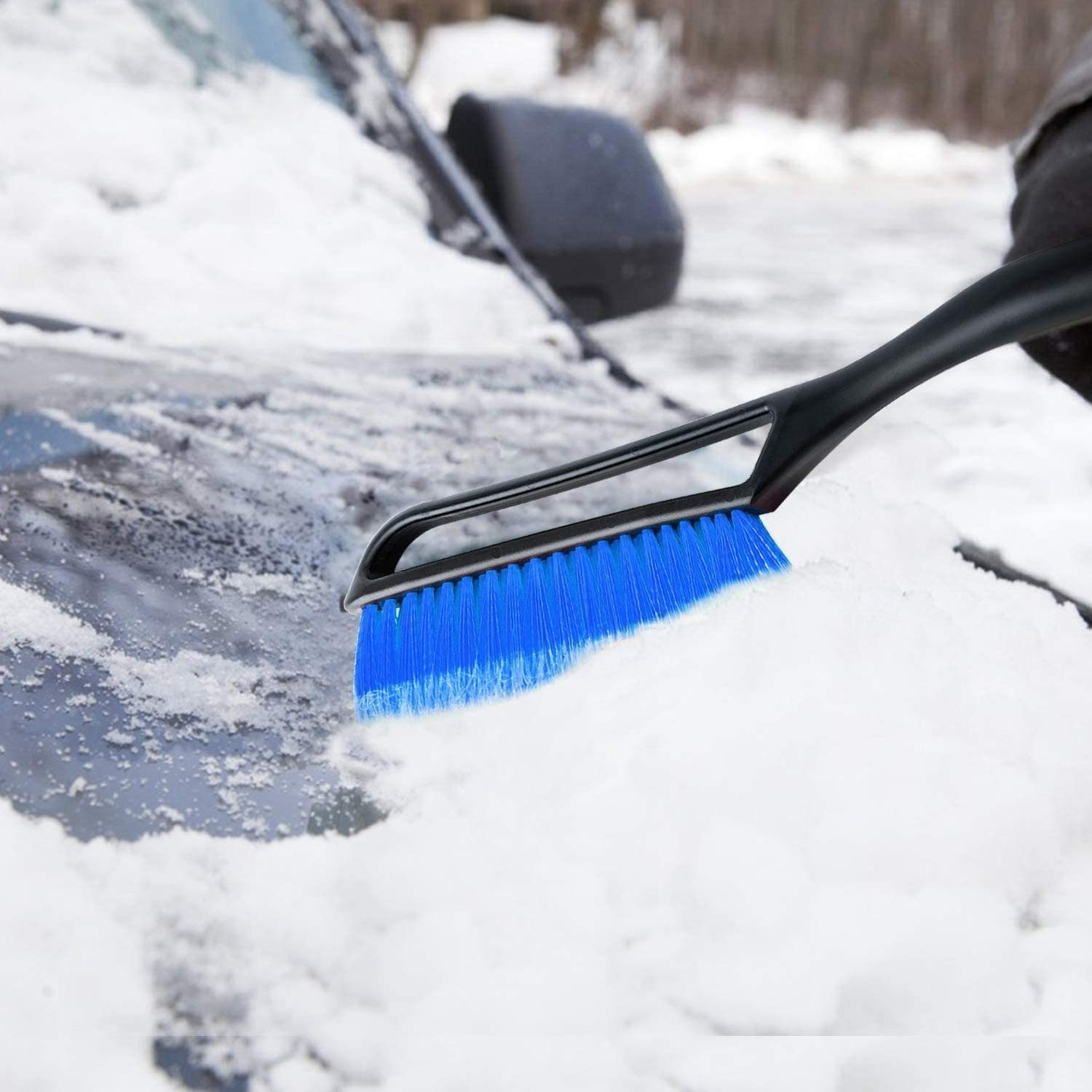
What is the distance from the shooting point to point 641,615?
78 centimetres

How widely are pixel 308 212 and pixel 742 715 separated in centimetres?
122

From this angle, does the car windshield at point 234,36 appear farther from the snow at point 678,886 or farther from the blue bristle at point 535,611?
the snow at point 678,886

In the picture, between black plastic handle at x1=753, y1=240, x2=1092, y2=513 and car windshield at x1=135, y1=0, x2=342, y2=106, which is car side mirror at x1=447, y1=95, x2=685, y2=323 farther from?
black plastic handle at x1=753, y1=240, x2=1092, y2=513

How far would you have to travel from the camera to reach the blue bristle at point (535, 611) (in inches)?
29.5

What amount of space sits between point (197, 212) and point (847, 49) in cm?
1032

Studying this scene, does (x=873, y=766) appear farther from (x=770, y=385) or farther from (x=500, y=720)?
(x=770, y=385)

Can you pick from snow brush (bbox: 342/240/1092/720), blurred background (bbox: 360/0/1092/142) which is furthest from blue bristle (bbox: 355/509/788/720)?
blurred background (bbox: 360/0/1092/142)

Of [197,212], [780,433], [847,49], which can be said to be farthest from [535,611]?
[847,49]

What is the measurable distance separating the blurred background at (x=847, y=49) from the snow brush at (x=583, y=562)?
9.75m

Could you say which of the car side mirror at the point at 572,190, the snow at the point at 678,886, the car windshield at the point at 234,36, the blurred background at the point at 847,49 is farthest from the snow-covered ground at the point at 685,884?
the blurred background at the point at 847,49

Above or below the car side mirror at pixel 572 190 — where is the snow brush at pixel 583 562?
above

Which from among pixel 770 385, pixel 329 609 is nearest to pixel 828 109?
pixel 770 385

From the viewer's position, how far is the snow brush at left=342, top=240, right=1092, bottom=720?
744 mm

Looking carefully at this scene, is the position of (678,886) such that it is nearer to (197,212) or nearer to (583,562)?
(583,562)
